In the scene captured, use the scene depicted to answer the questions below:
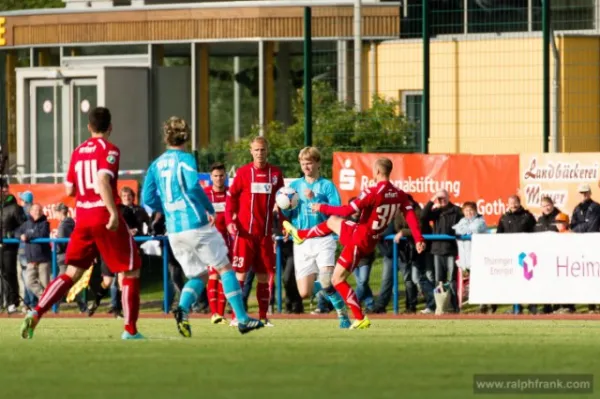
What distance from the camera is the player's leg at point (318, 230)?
17359 millimetres

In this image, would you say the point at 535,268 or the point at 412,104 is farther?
the point at 412,104

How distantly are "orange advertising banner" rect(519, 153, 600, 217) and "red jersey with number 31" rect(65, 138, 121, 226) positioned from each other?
10914 millimetres

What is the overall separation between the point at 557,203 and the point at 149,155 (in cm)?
1432

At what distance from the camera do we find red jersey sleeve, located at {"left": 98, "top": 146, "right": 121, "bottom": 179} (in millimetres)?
13336

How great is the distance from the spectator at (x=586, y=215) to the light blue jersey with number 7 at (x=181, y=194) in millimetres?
9034

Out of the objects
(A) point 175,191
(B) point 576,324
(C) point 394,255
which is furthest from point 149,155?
(A) point 175,191

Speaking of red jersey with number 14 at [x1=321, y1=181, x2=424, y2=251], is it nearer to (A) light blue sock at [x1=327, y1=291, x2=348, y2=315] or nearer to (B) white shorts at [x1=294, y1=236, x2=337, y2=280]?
(A) light blue sock at [x1=327, y1=291, x2=348, y2=315]

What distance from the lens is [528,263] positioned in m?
21.8

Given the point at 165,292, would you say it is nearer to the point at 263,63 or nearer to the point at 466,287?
the point at 466,287

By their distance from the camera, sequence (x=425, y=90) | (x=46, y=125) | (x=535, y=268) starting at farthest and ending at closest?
1. (x=46, y=125)
2. (x=425, y=90)
3. (x=535, y=268)

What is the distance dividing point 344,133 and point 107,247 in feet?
44.1

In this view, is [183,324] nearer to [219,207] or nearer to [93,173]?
[93,173]

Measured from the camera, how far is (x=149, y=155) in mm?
35656

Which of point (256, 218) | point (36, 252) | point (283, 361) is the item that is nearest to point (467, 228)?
point (256, 218)
